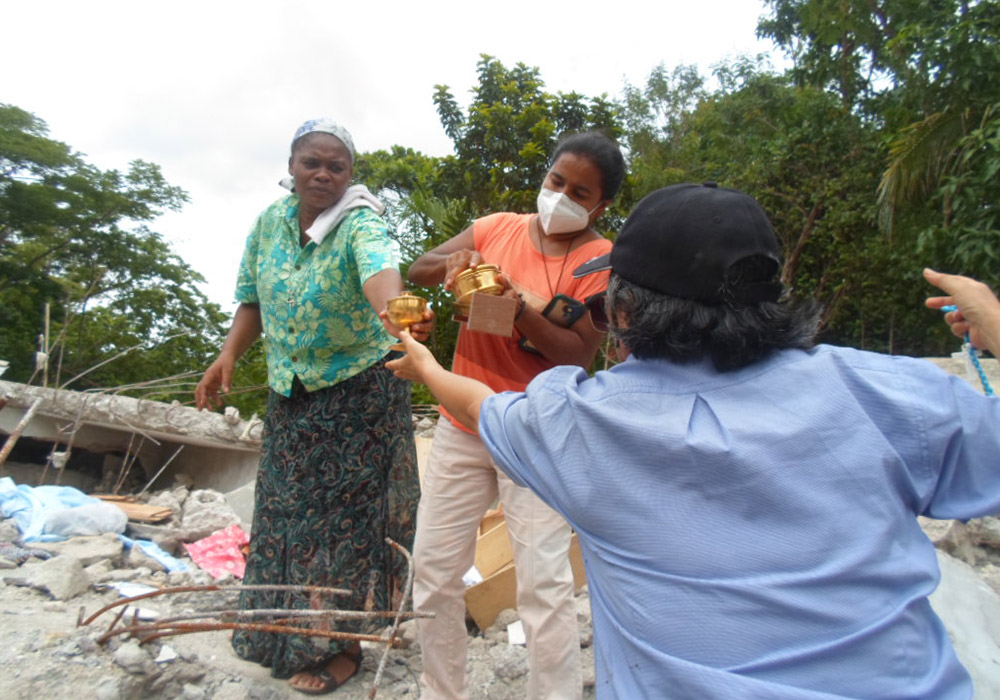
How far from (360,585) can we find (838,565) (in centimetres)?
218

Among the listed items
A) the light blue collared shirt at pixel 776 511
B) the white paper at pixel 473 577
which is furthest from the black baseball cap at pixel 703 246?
the white paper at pixel 473 577

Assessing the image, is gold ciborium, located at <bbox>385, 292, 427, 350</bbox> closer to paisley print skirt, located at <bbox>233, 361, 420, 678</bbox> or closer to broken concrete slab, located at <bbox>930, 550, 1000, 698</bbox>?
paisley print skirt, located at <bbox>233, 361, 420, 678</bbox>

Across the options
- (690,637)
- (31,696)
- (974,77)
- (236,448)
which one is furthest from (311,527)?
(974,77)

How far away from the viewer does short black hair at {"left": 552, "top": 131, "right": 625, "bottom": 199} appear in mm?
2586

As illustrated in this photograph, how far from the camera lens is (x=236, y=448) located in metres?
6.55

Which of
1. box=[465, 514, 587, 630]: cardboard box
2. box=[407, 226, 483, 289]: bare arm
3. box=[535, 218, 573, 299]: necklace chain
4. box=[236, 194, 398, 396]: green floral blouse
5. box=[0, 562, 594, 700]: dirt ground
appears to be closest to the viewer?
box=[0, 562, 594, 700]: dirt ground

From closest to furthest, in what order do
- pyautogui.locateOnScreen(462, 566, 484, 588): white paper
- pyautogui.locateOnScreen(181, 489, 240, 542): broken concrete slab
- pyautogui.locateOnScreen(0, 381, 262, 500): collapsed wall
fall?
pyautogui.locateOnScreen(462, 566, 484, 588): white paper
pyautogui.locateOnScreen(181, 489, 240, 542): broken concrete slab
pyautogui.locateOnScreen(0, 381, 262, 500): collapsed wall

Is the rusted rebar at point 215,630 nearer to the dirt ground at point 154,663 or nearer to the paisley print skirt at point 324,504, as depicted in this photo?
the dirt ground at point 154,663

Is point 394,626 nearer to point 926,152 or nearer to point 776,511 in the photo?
point 776,511

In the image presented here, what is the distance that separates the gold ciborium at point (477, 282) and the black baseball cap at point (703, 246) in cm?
87

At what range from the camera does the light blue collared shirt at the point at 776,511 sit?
3.68 ft

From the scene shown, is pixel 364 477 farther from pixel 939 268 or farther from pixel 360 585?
pixel 939 268

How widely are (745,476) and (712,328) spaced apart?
25cm

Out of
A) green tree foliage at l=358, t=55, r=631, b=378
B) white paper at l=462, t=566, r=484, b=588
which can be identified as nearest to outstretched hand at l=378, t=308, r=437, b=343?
white paper at l=462, t=566, r=484, b=588
